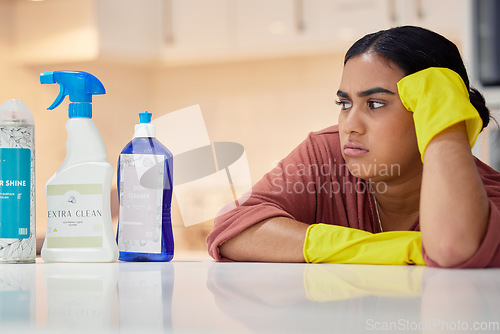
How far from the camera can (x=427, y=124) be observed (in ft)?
3.37

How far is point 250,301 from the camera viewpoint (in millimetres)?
494

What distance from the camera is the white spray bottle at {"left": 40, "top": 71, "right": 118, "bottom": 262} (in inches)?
36.9

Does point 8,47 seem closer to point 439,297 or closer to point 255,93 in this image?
point 255,93

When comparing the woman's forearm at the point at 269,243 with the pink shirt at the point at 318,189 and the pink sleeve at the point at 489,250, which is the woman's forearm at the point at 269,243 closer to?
the pink shirt at the point at 318,189

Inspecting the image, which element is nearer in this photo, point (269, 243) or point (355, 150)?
point (269, 243)

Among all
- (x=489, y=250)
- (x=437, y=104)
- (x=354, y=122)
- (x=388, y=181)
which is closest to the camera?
(x=489, y=250)

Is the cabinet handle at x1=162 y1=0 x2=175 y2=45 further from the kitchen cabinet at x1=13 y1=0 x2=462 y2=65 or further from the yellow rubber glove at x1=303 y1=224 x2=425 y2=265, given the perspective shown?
the yellow rubber glove at x1=303 y1=224 x2=425 y2=265

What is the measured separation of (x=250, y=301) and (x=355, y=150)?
764 mm

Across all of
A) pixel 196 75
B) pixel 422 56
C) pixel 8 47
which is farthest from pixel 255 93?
pixel 422 56

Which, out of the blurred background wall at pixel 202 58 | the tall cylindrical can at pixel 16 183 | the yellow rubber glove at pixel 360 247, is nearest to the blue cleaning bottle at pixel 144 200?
the tall cylindrical can at pixel 16 183

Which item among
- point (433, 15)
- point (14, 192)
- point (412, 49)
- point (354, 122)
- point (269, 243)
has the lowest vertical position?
point (269, 243)

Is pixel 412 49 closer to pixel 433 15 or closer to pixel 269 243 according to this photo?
pixel 269 243

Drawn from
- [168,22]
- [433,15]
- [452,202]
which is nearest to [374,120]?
[452,202]

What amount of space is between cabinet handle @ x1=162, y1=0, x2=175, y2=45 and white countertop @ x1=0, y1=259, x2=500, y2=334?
104 inches
